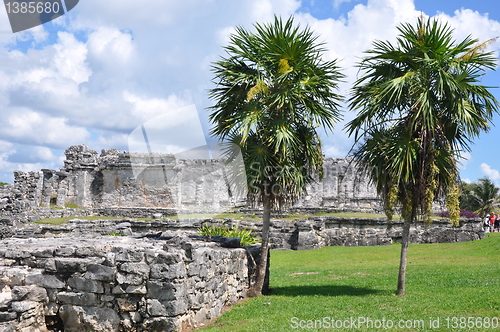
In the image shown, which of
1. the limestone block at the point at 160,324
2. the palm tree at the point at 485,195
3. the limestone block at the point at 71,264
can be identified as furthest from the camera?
the palm tree at the point at 485,195

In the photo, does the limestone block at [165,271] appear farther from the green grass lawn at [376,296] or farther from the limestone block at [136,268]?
the green grass lawn at [376,296]

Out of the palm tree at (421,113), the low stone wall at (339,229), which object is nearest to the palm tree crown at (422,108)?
the palm tree at (421,113)

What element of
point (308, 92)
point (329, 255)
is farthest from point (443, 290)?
point (329, 255)

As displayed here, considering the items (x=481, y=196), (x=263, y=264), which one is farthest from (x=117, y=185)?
(x=481, y=196)

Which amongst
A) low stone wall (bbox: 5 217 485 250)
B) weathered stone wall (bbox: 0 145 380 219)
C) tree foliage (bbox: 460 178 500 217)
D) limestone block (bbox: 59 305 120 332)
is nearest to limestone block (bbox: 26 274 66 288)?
limestone block (bbox: 59 305 120 332)

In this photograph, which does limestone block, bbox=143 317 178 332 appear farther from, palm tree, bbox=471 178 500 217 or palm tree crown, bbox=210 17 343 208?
palm tree, bbox=471 178 500 217

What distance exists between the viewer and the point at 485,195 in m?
34.1

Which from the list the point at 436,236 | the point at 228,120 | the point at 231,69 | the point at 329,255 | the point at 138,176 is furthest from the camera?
the point at 138,176

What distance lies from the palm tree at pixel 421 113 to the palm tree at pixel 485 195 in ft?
91.7

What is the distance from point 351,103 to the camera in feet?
28.2

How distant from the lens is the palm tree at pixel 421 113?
7812mm

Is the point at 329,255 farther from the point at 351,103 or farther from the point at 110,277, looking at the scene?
the point at 110,277

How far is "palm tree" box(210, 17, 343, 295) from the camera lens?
28.2ft

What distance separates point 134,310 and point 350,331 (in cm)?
274
